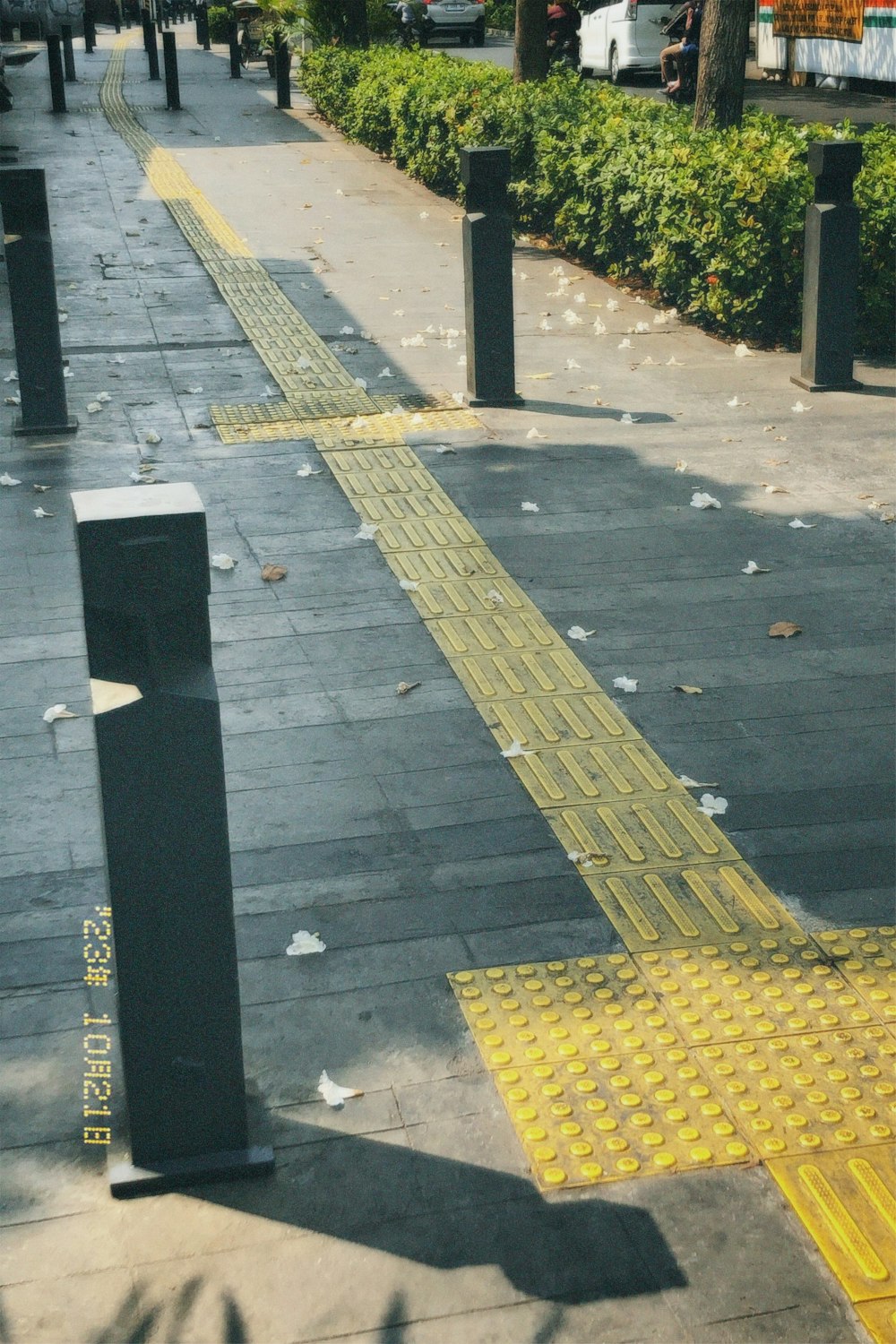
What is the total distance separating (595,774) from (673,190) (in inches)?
282

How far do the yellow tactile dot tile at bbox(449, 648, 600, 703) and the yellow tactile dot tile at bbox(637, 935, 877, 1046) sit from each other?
1.63 meters

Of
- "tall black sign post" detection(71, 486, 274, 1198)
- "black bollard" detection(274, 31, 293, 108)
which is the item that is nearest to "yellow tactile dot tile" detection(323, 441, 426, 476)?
"tall black sign post" detection(71, 486, 274, 1198)

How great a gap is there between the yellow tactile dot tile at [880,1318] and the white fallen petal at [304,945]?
1581 mm

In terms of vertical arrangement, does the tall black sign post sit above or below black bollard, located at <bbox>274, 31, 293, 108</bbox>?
below

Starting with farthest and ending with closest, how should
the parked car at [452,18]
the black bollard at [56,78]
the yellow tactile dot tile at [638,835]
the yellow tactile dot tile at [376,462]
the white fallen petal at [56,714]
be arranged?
the parked car at [452,18] → the black bollard at [56,78] → the yellow tactile dot tile at [376,462] → the white fallen petal at [56,714] → the yellow tactile dot tile at [638,835]

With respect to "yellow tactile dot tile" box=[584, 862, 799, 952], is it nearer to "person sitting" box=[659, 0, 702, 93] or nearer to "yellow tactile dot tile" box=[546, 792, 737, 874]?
"yellow tactile dot tile" box=[546, 792, 737, 874]

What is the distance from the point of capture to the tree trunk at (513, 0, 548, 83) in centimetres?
1673

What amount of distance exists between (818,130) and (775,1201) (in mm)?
9853

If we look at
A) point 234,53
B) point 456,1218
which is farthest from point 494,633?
point 234,53

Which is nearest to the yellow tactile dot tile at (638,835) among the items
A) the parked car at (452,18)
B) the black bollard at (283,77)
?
the black bollard at (283,77)

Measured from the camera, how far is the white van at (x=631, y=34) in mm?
28375

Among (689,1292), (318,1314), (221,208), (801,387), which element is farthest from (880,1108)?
(221,208)

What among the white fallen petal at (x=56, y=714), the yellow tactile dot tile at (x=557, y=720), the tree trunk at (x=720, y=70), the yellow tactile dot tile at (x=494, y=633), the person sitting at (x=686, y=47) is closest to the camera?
the yellow tactile dot tile at (x=557, y=720)

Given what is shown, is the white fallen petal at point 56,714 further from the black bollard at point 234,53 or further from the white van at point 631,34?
the black bollard at point 234,53
